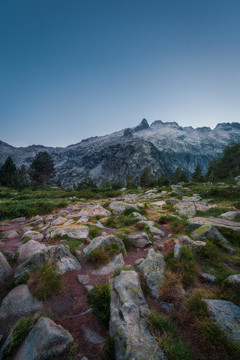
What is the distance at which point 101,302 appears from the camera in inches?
146

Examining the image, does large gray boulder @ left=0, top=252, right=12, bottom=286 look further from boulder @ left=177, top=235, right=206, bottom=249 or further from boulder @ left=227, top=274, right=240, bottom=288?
boulder @ left=227, top=274, right=240, bottom=288

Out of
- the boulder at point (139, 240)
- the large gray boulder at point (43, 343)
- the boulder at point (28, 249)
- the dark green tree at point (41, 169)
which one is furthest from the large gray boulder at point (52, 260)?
the dark green tree at point (41, 169)

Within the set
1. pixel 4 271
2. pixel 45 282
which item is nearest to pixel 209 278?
pixel 45 282

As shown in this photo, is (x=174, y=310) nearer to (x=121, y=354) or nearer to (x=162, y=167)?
(x=121, y=354)

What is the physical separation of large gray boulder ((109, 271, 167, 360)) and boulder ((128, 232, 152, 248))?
8.54 feet

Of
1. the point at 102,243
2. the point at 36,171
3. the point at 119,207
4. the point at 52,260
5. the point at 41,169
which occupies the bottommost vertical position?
the point at 119,207

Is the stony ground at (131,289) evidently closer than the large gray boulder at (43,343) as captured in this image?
No

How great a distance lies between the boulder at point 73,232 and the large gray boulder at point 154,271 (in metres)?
3.44

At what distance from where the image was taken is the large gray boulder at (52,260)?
4508 millimetres

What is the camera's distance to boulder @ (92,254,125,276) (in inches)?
196

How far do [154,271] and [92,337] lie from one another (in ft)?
7.46

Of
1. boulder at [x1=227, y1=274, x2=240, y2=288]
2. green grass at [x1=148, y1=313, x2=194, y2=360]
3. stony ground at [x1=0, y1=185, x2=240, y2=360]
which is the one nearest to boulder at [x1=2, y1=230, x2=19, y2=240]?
stony ground at [x1=0, y1=185, x2=240, y2=360]

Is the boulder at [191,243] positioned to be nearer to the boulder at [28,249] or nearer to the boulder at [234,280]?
the boulder at [234,280]

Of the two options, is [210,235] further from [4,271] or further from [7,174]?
[7,174]
